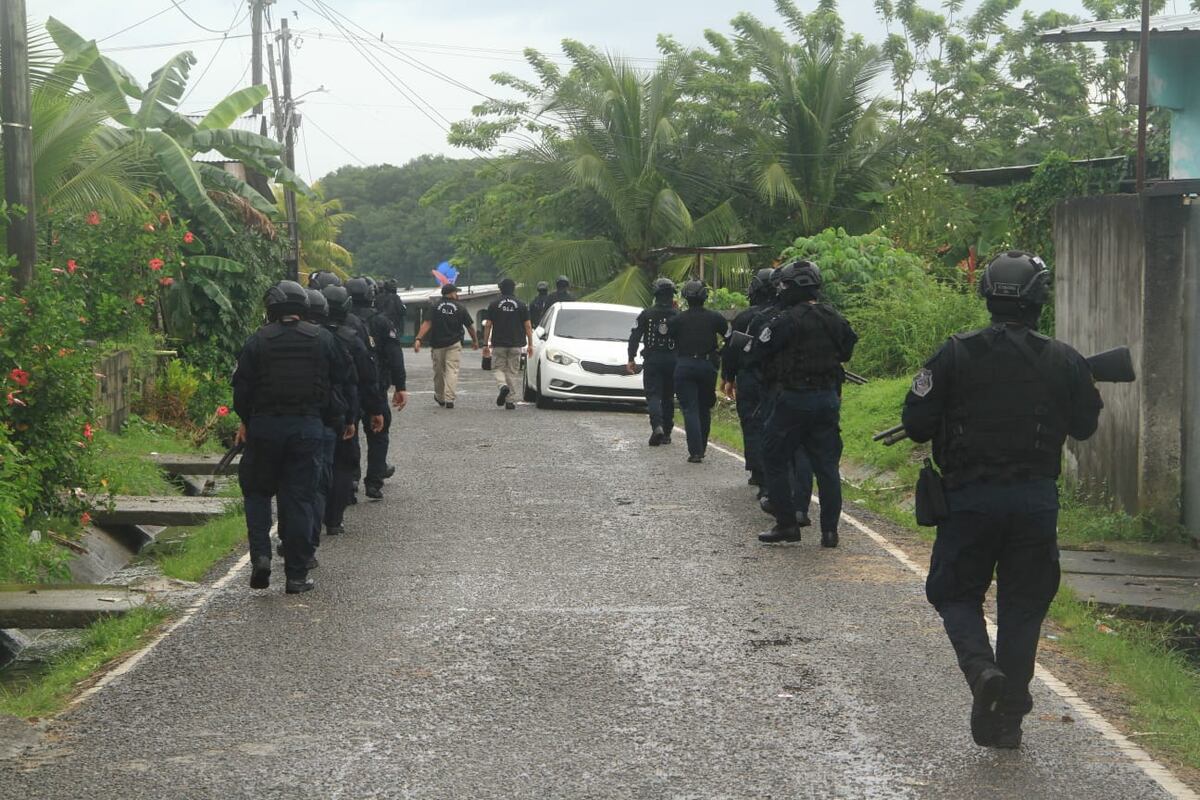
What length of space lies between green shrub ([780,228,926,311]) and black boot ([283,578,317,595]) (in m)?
15.2

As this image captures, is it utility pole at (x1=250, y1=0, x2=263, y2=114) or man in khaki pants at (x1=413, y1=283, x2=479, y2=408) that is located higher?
utility pole at (x1=250, y1=0, x2=263, y2=114)

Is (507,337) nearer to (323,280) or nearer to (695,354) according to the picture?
(695,354)

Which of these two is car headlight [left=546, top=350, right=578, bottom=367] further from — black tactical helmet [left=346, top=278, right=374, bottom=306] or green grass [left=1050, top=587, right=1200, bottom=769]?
green grass [left=1050, top=587, right=1200, bottom=769]

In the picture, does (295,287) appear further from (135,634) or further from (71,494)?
(71,494)

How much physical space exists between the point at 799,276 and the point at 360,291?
3.61m

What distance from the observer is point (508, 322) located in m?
22.4

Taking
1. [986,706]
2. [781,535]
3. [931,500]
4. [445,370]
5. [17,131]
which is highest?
[17,131]

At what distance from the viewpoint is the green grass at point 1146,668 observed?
20.2 feet

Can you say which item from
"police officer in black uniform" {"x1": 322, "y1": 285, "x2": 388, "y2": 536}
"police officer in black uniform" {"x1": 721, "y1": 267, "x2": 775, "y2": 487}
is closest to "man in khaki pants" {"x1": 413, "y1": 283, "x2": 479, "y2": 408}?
"police officer in black uniform" {"x1": 721, "y1": 267, "x2": 775, "y2": 487}

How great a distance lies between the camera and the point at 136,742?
602 cm

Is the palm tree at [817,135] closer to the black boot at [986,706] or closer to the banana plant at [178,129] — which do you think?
the banana plant at [178,129]

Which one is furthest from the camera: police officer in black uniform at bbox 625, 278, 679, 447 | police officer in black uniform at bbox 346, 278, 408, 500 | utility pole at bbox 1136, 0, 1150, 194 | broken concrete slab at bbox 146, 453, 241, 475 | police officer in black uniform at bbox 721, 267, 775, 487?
police officer in black uniform at bbox 625, 278, 679, 447

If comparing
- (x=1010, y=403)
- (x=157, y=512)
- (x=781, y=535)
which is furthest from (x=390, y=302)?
(x=1010, y=403)

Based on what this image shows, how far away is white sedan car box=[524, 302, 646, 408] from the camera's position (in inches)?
855
